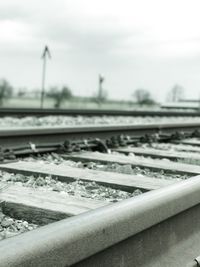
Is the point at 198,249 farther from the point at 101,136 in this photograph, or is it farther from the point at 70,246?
the point at 101,136

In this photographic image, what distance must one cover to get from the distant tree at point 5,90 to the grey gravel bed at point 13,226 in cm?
3339

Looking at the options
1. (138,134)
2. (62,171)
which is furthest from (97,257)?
(138,134)

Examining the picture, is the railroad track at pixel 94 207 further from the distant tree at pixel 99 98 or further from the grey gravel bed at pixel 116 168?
the distant tree at pixel 99 98

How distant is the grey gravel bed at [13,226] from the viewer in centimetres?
238

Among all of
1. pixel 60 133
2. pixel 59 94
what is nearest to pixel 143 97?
pixel 59 94

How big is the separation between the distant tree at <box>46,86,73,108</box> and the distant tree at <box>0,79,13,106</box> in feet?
12.5

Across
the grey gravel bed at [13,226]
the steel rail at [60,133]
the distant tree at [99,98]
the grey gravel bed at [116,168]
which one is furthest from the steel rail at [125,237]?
the distant tree at [99,98]

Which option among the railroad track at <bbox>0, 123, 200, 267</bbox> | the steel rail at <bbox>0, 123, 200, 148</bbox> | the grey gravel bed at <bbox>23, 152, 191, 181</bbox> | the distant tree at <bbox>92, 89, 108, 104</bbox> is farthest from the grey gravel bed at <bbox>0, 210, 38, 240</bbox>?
the distant tree at <bbox>92, 89, 108, 104</bbox>

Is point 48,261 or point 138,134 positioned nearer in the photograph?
point 48,261

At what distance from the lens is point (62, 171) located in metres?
4.01

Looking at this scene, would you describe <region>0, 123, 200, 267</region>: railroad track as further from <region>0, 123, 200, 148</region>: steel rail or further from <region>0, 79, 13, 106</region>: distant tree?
<region>0, 79, 13, 106</region>: distant tree

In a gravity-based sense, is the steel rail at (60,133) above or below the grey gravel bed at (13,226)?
above

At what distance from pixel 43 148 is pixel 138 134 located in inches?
98.3

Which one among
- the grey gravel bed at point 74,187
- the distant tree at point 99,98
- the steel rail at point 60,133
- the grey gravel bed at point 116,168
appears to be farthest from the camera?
the distant tree at point 99,98
